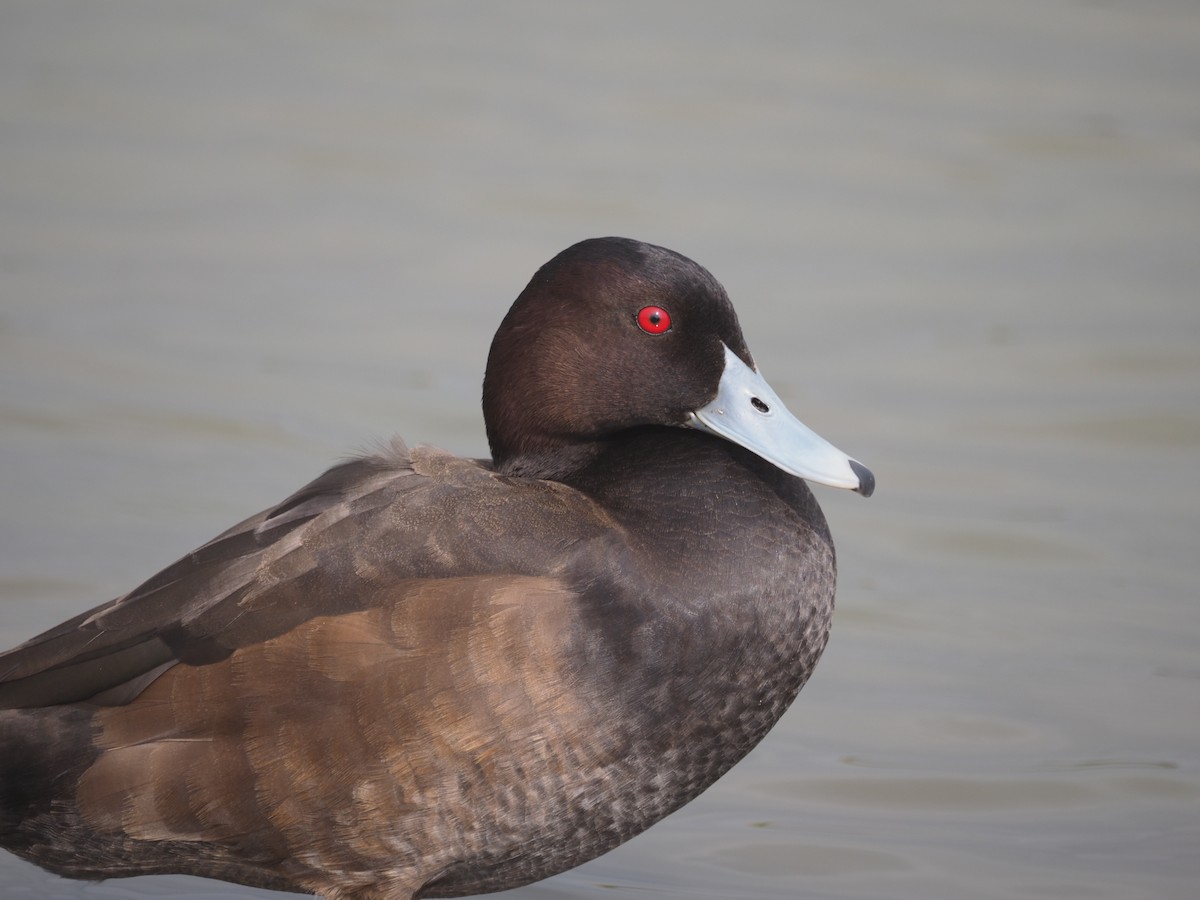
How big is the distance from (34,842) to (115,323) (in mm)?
3754

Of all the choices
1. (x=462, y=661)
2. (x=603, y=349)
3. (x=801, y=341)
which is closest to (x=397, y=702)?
(x=462, y=661)

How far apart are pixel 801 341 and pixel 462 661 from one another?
371cm

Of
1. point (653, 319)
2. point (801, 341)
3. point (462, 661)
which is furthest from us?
point (801, 341)

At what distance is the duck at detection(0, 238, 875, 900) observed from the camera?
2967mm

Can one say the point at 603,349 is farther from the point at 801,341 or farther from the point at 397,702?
the point at 801,341

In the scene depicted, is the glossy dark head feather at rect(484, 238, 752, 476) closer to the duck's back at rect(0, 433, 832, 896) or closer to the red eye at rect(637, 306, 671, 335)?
the red eye at rect(637, 306, 671, 335)

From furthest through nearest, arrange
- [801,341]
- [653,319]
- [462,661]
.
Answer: [801,341]
[653,319]
[462,661]

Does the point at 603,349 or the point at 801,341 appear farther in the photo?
the point at 801,341

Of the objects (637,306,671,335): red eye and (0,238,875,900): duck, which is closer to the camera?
(0,238,875,900): duck

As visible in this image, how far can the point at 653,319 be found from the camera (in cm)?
326

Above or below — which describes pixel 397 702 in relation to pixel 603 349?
below

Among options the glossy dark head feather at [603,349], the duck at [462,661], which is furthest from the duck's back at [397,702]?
the glossy dark head feather at [603,349]

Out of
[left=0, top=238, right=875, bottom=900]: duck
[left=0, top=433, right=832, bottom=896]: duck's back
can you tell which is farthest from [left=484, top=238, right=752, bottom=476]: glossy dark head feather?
[left=0, top=433, right=832, bottom=896]: duck's back

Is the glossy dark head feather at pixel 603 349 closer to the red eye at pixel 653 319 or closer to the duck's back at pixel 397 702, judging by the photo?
the red eye at pixel 653 319
